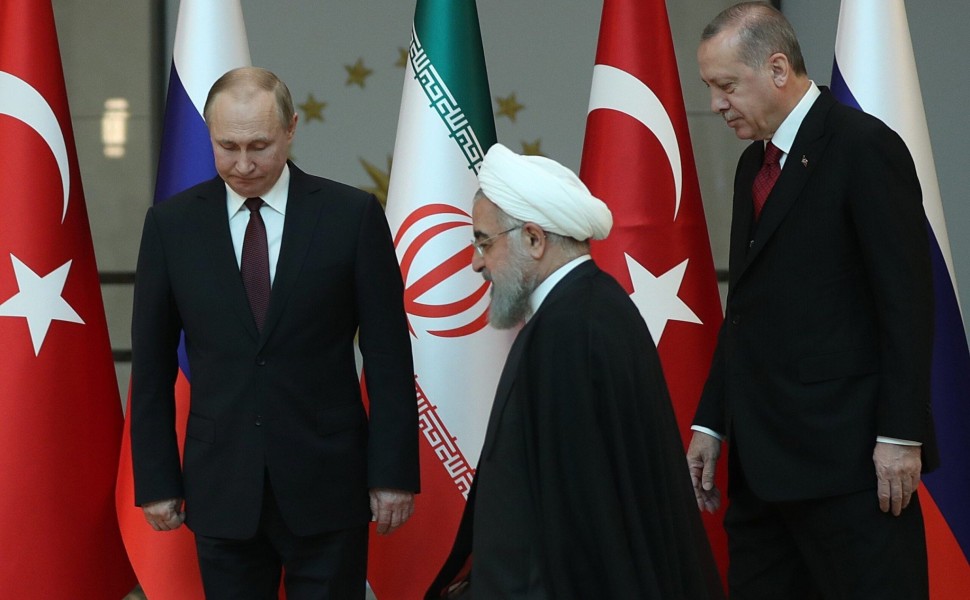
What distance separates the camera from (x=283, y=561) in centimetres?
249

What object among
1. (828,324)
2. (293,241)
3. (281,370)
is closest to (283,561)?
Answer: (281,370)

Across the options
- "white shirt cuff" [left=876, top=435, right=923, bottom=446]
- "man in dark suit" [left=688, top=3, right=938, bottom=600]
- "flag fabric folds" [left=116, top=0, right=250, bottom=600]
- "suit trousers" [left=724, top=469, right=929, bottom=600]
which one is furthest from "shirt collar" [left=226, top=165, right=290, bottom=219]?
"white shirt cuff" [left=876, top=435, right=923, bottom=446]

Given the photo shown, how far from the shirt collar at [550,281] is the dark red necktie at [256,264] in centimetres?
70

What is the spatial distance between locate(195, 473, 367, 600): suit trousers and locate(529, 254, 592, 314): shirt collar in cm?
80

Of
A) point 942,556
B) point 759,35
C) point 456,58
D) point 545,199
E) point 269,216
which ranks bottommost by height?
point 942,556

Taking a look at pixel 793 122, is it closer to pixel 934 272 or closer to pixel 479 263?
pixel 479 263

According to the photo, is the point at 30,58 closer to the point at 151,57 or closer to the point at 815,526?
the point at 151,57

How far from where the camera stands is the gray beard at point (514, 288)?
1.98 meters

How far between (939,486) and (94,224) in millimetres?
3112

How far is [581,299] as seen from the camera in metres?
1.88

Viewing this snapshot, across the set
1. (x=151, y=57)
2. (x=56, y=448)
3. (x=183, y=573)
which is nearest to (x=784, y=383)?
(x=183, y=573)

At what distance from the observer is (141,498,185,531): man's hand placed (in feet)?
8.03

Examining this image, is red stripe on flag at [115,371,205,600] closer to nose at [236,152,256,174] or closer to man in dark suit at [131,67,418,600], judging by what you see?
man in dark suit at [131,67,418,600]

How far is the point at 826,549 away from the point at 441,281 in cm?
125
